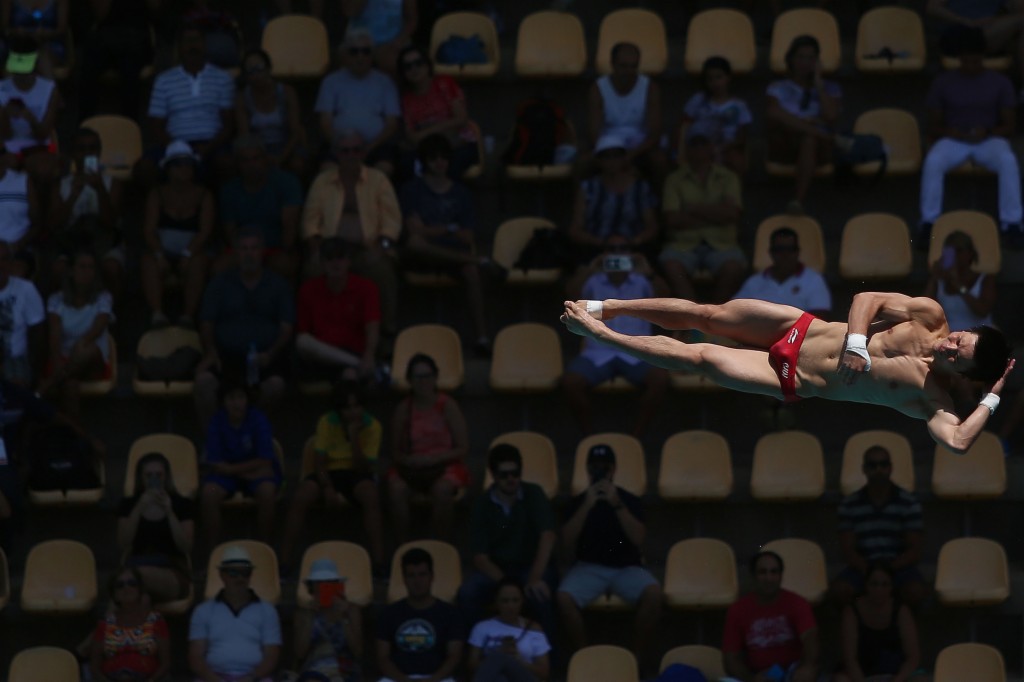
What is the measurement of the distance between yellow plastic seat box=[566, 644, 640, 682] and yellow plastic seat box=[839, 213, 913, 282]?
3658 mm

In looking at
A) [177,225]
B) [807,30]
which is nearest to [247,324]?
[177,225]

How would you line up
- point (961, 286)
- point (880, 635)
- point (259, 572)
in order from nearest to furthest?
point (880, 635) → point (259, 572) → point (961, 286)

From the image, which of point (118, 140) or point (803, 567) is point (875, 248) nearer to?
point (803, 567)

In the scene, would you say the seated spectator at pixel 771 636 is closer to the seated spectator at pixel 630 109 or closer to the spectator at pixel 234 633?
the spectator at pixel 234 633

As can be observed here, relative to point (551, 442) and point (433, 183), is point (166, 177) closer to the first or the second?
point (433, 183)

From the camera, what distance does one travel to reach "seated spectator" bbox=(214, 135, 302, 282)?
1379cm

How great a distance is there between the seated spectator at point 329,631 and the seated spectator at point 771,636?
2.34 meters

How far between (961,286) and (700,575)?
2833 millimetres

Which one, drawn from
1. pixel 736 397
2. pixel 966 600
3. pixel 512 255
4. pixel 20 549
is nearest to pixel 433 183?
pixel 512 255

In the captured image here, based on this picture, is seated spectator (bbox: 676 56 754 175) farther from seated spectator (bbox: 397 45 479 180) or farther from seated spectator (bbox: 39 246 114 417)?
seated spectator (bbox: 39 246 114 417)

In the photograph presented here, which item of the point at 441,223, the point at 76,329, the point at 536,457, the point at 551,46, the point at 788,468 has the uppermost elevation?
the point at 551,46

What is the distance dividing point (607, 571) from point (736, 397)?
2.10m

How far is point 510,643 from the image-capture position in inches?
463

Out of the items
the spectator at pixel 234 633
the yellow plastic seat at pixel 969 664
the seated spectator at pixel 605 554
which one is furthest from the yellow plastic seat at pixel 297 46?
the yellow plastic seat at pixel 969 664
